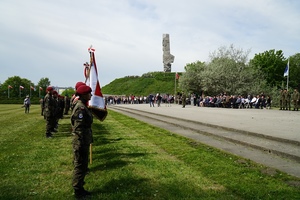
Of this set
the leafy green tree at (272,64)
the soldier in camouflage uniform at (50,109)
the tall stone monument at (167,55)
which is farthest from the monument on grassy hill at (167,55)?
the soldier in camouflage uniform at (50,109)

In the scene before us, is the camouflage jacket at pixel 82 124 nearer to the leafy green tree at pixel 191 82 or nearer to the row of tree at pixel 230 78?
the row of tree at pixel 230 78

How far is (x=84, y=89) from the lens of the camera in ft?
16.6

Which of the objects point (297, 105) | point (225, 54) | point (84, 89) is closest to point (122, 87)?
point (225, 54)

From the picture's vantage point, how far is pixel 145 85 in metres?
73.0

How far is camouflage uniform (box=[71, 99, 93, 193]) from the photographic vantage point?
4723 millimetres

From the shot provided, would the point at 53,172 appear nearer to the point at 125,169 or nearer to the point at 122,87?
the point at 125,169

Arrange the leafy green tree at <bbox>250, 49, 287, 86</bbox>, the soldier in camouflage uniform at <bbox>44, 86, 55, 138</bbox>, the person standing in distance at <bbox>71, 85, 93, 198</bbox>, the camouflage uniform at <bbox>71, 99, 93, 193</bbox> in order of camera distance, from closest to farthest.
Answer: the person standing in distance at <bbox>71, 85, 93, 198</bbox>, the camouflage uniform at <bbox>71, 99, 93, 193</bbox>, the soldier in camouflage uniform at <bbox>44, 86, 55, 138</bbox>, the leafy green tree at <bbox>250, 49, 287, 86</bbox>

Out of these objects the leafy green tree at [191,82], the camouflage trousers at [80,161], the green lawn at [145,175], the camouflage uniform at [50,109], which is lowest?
the green lawn at [145,175]

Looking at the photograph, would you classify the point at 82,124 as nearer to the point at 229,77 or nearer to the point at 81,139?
the point at 81,139

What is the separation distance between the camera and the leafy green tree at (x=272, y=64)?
6534 centimetres

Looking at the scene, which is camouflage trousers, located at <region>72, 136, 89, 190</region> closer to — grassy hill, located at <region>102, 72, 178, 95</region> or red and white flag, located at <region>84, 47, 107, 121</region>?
red and white flag, located at <region>84, 47, 107, 121</region>

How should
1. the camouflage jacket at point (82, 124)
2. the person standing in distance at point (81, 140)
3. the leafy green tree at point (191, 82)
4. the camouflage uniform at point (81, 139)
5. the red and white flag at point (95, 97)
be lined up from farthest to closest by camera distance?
the leafy green tree at point (191, 82) → the red and white flag at point (95, 97) → the camouflage jacket at point (82, 124) → the camouflage uniform at point (81, 139) → the person standing in distance at point (81, 140)

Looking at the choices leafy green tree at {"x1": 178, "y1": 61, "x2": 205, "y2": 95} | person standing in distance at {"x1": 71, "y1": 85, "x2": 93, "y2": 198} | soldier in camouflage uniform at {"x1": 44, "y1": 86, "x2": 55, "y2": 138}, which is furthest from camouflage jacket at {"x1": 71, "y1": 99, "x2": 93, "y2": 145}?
leafy green tree at {"x1": 178, "y1": 61, "x2": 205, "y2": 95}

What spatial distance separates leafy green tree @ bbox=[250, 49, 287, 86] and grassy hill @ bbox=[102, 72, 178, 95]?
23058 millimetres
